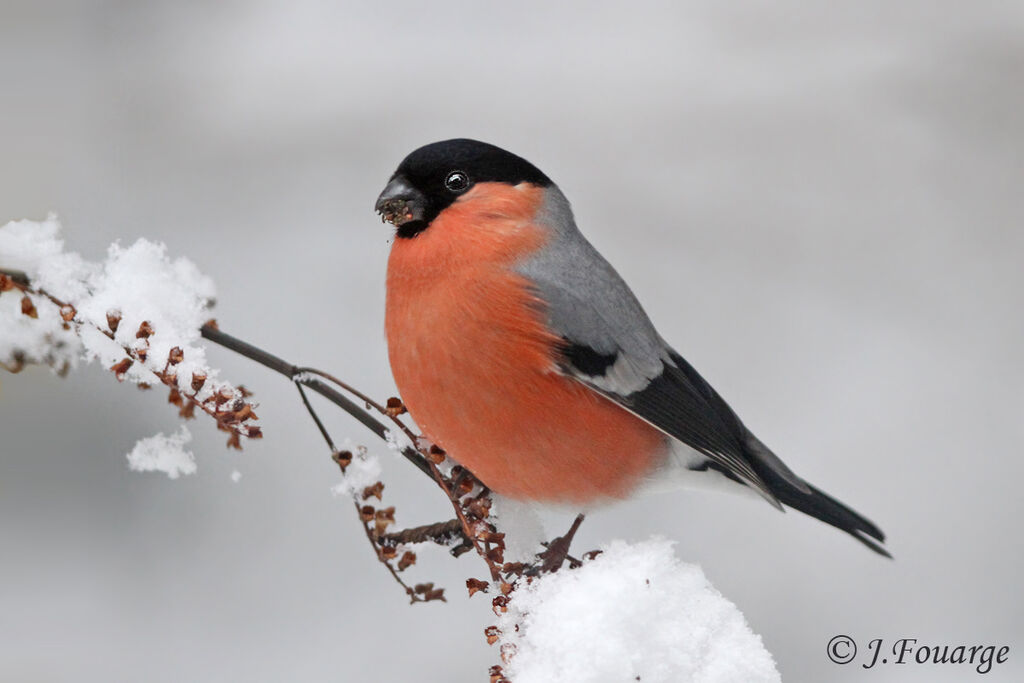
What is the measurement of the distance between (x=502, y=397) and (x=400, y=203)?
303mm

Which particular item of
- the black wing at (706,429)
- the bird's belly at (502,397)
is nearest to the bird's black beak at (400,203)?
the bird's belly at (502,397)

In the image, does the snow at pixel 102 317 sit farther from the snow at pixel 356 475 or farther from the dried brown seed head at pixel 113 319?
the snow at pixel 356 475

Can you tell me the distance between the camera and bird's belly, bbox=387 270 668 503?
1514 mm

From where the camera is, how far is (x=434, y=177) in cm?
156

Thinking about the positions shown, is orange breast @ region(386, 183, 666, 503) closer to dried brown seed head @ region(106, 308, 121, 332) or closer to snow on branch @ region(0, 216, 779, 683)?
snow on branch @ region(0, 216, 779, 683)

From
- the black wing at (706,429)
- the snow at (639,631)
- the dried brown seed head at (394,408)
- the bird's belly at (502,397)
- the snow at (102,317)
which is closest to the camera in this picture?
the snow at (639,631)

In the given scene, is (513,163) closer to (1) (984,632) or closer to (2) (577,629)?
(2) (577,629)

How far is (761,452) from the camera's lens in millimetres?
1858

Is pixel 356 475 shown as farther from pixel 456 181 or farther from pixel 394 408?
pixel 456 181

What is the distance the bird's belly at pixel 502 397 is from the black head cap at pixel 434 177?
0.35ft

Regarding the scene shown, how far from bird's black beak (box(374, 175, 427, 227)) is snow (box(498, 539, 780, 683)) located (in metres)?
0.63

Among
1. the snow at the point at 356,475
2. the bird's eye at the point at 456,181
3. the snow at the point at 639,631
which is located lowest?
the snow at the point at 639,631

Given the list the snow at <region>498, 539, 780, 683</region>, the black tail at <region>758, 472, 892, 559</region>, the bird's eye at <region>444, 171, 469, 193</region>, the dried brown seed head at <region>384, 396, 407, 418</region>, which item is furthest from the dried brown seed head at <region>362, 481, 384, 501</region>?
the black tail at <region>758, 472, 892, 559</region>

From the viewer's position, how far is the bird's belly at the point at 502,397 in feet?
4.97
